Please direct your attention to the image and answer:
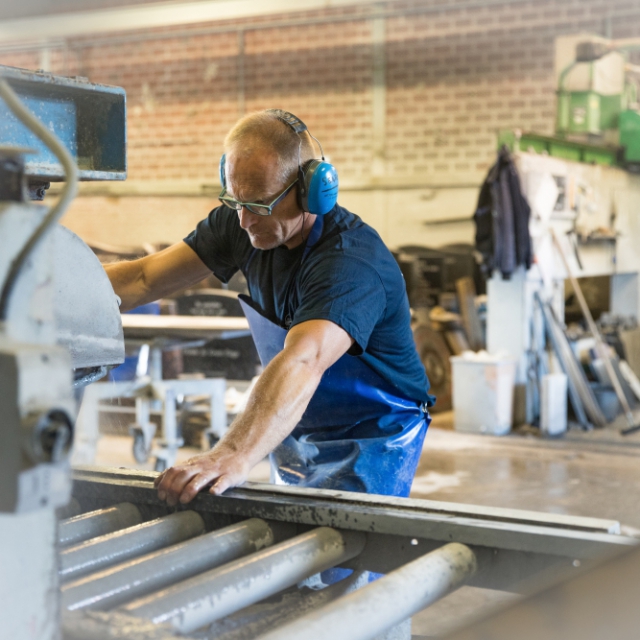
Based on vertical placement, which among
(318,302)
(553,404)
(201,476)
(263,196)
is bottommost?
(553,404)

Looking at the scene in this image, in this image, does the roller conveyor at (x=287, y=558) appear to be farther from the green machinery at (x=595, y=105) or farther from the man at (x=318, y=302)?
the green machinery at (x=595, y=105)

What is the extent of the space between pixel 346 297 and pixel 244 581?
2.60ft

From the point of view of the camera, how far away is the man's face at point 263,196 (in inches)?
78.6

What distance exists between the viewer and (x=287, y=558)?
1.30m

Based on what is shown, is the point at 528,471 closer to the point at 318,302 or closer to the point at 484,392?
the point at 484,392

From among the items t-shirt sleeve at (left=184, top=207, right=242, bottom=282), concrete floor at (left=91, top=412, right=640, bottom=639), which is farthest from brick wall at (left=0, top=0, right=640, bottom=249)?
t-shirt sleeve at (left=184, top=207, right=242, bottom=282)

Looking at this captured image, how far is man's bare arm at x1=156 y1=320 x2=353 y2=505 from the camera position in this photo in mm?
1580

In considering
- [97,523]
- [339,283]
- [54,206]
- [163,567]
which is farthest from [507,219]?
[54,206]

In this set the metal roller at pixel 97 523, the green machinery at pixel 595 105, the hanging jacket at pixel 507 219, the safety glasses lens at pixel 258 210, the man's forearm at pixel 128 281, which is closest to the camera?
the metal roller at pixel 97 523

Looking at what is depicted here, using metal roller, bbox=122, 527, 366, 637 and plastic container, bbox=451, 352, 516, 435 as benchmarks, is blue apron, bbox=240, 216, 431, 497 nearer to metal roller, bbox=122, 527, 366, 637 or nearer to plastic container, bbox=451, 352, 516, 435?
metal roller, bbox=122, 527, 366, 637

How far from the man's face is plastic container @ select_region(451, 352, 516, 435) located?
4097mm

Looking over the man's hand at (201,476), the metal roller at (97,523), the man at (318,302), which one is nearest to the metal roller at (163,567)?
the man's hand at (201,476)

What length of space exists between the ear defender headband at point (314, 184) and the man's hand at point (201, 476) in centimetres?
66

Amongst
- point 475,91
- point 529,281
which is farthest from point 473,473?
point 475,91
